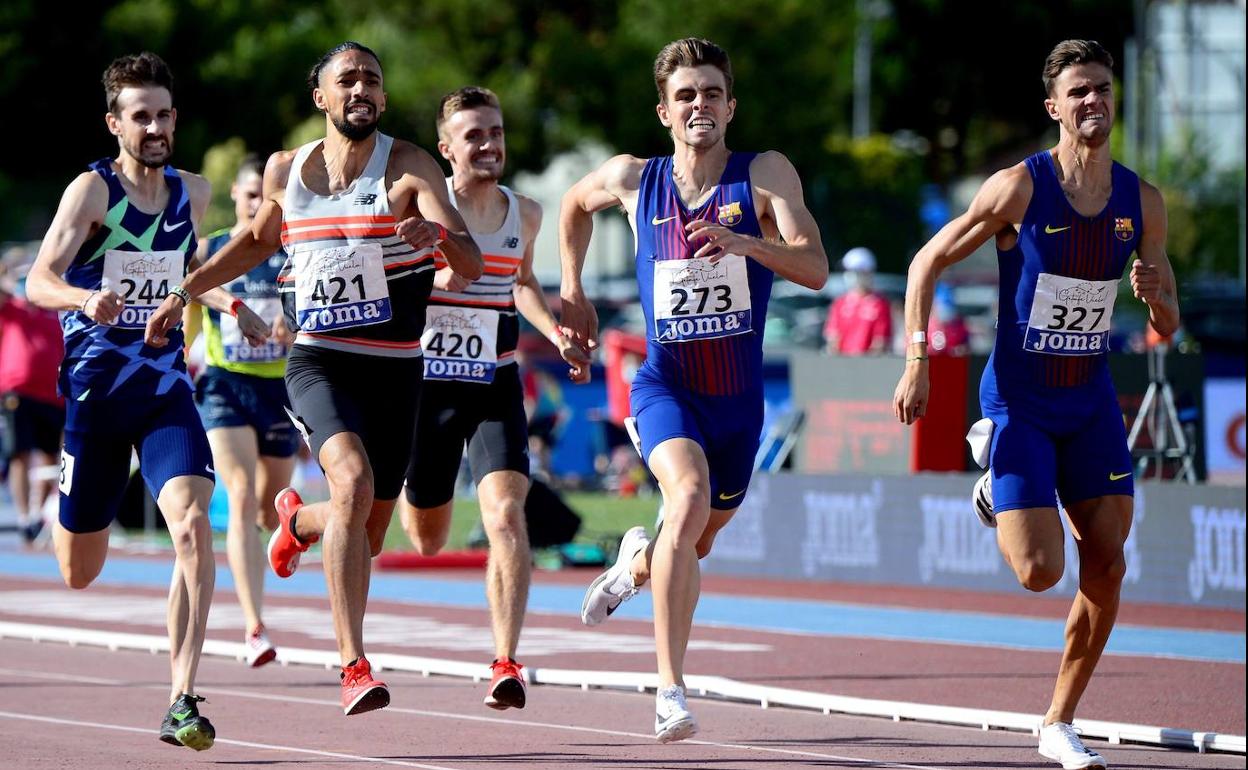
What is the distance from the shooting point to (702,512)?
312 inches

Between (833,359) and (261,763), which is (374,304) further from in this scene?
(833,359)

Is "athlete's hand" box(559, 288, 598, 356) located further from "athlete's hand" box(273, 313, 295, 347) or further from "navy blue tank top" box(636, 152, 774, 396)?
"athlete's hand" box(273, 313, 295, 347)

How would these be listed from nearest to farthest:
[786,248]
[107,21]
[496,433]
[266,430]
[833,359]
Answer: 1. [786,248]
2. [496,433]
3. [266,430]
4. [833,359]
5. [107,21]

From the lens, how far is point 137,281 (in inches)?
340

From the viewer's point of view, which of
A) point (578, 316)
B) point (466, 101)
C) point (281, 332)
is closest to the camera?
point (578, 316)

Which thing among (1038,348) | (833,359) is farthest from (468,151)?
(833,359)

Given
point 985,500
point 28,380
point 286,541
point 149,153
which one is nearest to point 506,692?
point 286,541

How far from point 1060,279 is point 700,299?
1.35 m

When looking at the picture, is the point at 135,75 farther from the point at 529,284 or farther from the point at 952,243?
the point at 952,243

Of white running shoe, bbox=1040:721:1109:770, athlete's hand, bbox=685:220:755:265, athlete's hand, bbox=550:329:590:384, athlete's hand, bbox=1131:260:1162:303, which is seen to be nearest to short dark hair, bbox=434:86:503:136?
athlete's hand, bbox=550:329:590:384

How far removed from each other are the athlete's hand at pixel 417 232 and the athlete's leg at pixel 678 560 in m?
1.21

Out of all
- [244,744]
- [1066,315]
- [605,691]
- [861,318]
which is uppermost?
[861,318]

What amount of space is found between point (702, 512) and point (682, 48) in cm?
178

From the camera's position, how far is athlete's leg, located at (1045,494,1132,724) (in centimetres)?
792
